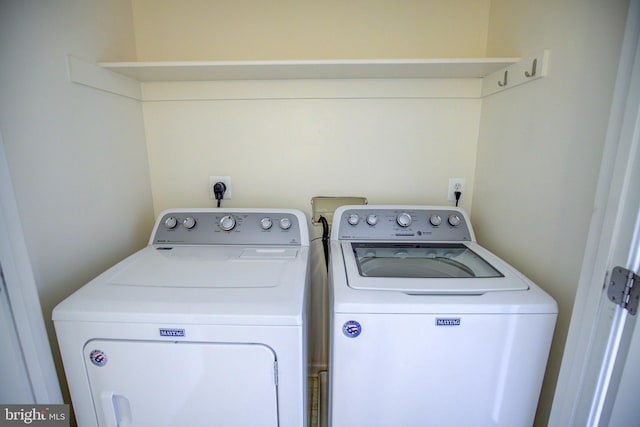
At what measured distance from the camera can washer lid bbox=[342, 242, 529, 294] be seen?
3.05 feet

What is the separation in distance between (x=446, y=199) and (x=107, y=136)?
5.60ft

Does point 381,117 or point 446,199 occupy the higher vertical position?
point 381,117

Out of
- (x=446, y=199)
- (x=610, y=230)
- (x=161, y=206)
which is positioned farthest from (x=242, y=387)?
(x=446, y=199)

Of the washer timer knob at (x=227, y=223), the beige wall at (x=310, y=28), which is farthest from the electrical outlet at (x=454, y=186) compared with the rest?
the washer timer knob at (x=227, y=223)

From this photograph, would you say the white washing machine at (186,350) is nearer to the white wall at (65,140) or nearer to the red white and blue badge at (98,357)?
the red white and blue badge at (98,357)

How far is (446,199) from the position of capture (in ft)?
5.35

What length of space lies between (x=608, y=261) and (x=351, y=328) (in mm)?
686

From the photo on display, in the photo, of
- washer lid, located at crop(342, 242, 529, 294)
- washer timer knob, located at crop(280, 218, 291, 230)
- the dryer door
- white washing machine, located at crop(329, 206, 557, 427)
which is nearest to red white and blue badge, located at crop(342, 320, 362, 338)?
white washing machine, located at crop(329, 206, 557, 427)

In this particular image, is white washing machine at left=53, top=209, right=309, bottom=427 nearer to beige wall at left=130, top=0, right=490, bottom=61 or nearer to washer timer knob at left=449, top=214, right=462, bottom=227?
washer timer knob at left=449, top=214, right=462, bottom=227

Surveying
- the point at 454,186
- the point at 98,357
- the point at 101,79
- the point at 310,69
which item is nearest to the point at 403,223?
the point at 454,186

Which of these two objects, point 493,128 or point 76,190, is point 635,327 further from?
point 76,190

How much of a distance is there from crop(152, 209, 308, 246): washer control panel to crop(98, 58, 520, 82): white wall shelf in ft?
2.11

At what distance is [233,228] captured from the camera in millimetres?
1347

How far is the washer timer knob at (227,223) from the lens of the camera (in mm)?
1339
